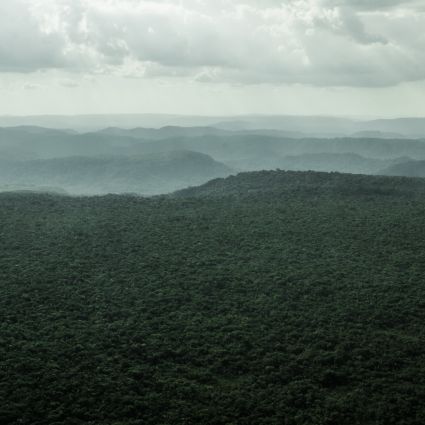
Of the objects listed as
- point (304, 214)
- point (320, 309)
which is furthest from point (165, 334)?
point (304, 214)

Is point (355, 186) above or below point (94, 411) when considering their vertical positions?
above

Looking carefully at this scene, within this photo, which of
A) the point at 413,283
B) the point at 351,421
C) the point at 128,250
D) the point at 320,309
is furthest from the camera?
the point at 128,250

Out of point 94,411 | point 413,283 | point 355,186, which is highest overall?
point 355,186

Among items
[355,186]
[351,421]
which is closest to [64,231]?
[351,421]

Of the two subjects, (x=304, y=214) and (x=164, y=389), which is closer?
(x=164, y=389)

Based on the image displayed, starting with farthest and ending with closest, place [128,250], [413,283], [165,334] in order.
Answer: [128,250] → [413,283] → [165,334]

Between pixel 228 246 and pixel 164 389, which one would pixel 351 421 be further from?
pixel 228 246

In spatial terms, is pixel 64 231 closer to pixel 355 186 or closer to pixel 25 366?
pixel 25 366
